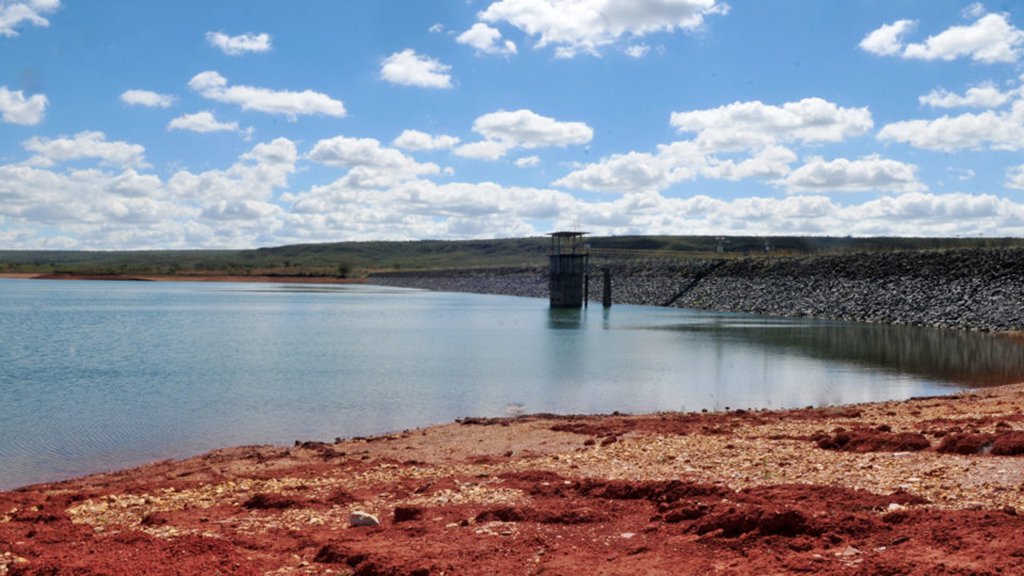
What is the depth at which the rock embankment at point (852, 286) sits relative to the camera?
47.6 meters

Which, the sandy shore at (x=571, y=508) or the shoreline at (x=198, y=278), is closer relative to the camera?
the sandy shore at (x=571, y=508)

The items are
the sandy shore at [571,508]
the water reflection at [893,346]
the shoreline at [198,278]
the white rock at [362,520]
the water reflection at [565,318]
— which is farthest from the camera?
the shoreline at [198,278]

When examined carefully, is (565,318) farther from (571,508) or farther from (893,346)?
(571,508)

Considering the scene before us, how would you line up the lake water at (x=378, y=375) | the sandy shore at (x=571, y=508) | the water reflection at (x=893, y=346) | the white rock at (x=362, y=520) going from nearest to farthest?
the sandy shore at (x=571, y=508) → the white rock at (x=362, y=520) → the lake water at (x=378, y=375) → the water reflection at (x=893, y=346)

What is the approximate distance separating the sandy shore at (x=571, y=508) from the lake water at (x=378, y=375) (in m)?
3.53

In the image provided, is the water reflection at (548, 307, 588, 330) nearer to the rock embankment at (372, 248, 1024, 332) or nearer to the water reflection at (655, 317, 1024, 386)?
the water reflection at (655, 317, 1024, 386)

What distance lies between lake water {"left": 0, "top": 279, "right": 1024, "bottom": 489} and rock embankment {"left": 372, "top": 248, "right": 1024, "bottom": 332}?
4.68 metres

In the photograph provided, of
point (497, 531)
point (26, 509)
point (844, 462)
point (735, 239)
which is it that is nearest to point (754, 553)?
point (497, 531)

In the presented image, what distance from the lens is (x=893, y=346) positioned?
36.9 m

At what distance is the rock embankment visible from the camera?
4759 cm

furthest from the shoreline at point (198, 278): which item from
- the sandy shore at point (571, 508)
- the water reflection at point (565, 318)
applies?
the sandy shore at point (571, 508)

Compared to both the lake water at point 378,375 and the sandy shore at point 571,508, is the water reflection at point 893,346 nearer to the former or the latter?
the lake water at point 378,375

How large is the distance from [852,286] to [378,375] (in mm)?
44231

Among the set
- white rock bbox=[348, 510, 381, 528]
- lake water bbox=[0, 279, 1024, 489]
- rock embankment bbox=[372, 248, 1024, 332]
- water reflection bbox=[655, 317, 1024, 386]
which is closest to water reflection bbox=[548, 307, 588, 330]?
lake water bbox=[0, 279, 1024, 489]
